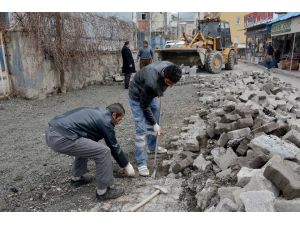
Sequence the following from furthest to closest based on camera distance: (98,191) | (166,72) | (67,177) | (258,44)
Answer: (258,44) → (67,177) → (166,72) → (98,191)

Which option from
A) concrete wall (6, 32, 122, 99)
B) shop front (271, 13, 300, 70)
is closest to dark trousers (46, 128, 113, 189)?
concrete wall (6, 32, 122, 99)

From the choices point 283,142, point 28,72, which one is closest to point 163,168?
point 283,142

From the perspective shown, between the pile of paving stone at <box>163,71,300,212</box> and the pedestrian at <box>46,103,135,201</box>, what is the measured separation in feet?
2.98

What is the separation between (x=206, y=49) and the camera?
562 inches

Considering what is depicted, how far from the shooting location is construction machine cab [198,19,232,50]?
603 inches

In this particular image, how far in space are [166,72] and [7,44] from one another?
21.5 ft

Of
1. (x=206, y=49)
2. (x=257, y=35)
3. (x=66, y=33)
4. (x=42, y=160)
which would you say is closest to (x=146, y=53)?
(x=66, y=33)

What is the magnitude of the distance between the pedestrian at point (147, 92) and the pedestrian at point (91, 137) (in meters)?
0.53

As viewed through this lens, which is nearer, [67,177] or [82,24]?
[67,177]

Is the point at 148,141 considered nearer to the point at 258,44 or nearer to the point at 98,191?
the point at 98,191

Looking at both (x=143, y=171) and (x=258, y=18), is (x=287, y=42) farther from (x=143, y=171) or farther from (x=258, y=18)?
(x=143, y=171)

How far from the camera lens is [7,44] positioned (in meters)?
8.55

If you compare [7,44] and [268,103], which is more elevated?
[7,44]

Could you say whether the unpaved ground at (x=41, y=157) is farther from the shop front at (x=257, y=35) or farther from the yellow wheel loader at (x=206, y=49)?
the shop front at (x=257, y=35)
